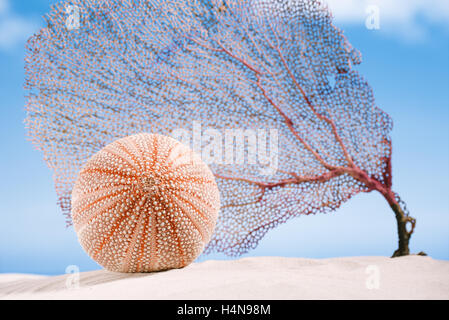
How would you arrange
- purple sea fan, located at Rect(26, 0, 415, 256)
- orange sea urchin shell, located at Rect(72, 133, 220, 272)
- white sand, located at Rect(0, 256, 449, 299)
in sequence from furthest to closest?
purple sea fan, located at Rect(26, 0, 415, 256) < orange sea urchin shell, located at Rect(72, 133, 220, 272) < white sand, located at Rect(0, 256, 449, 299)

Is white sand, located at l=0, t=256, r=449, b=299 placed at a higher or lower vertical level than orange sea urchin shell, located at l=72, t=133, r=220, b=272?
lower

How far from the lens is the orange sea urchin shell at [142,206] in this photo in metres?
2.20

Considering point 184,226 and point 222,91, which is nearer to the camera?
point 184,226

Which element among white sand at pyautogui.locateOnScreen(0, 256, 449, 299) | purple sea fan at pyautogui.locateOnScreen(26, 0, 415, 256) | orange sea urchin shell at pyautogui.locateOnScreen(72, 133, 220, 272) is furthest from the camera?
purple sea fan at pyautogui.locateOnScreen(26, 0, 415, 256)

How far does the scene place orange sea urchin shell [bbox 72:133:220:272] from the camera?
7.21 feet

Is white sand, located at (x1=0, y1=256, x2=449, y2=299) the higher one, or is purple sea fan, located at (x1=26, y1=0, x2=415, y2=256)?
purple sea fan, located at (x1=26, y1=0, x2=415, y2=256)

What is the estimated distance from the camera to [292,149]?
351 centimetres

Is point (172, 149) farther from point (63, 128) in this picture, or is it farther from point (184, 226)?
point (63, 128)

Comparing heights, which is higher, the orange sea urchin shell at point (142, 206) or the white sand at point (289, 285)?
the orange sea urchin shell at point (142, 206)

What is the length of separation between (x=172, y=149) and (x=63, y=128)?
155cm

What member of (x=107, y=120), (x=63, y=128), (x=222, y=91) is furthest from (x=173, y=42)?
(x=63, y=128)

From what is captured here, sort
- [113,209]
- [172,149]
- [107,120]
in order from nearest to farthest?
1. [113,209]
2. [172,149]
3. [107,120]

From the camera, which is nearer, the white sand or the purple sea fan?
the white sand

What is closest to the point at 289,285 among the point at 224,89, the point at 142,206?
the point at 142,206
